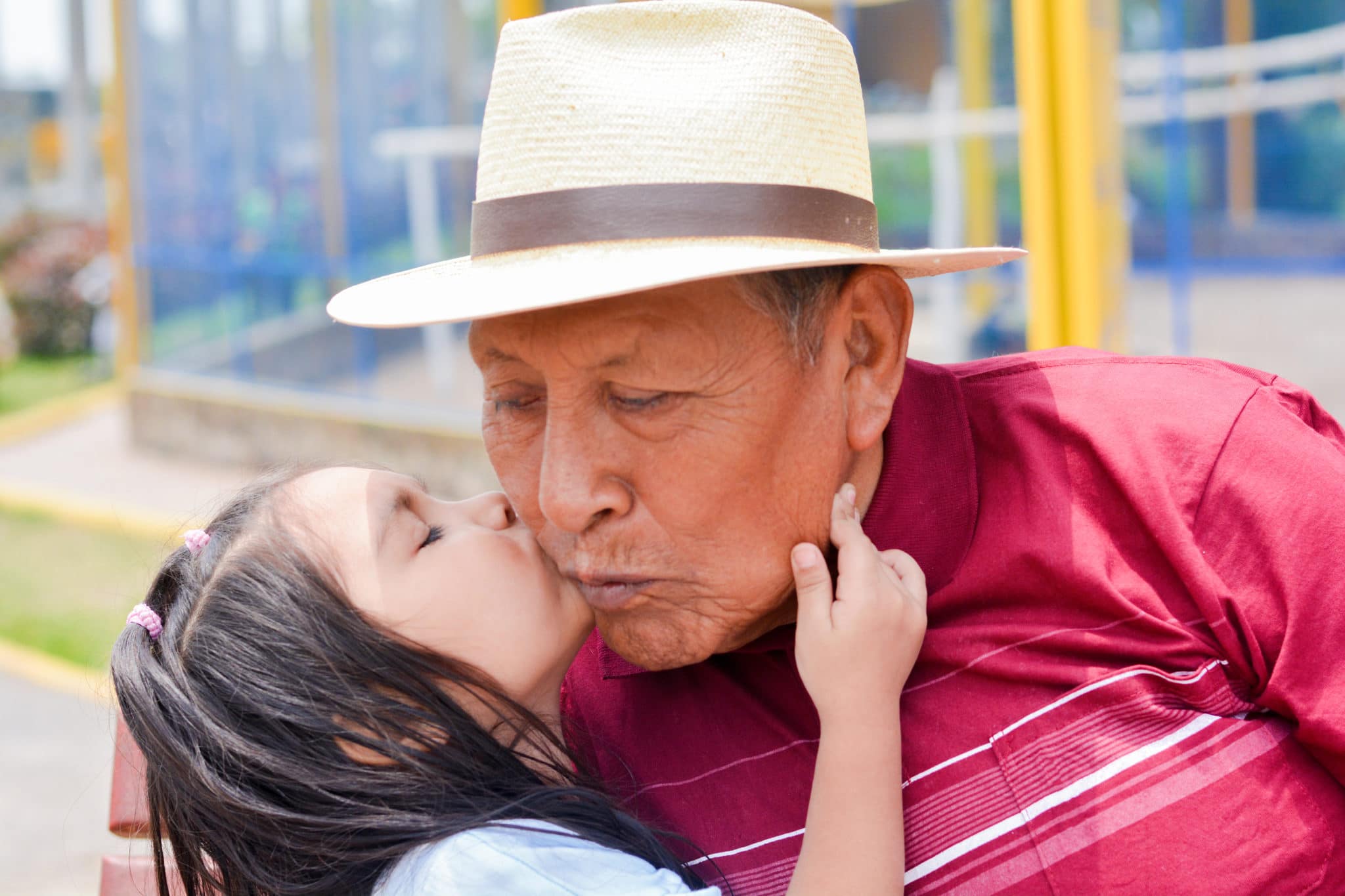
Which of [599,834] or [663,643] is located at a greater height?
[663,643]

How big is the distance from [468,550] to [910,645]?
0.65 metres

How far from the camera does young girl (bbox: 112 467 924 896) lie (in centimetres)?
168

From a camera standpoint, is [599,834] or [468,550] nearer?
[599,834]

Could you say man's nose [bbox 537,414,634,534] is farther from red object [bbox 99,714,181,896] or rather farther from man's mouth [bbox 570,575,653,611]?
red object [bbox 99,714,181,896]

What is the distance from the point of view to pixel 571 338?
1.67 m

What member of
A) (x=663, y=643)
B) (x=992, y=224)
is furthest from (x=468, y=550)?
(x=992, y=224)

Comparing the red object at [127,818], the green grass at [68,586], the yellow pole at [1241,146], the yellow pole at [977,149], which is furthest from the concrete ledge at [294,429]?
the red object at [127,818]

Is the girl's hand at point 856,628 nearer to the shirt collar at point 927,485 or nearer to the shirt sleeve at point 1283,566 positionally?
the shirt collar at point 927,485

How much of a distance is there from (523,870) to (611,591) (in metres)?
0.38

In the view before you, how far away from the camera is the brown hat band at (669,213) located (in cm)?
165

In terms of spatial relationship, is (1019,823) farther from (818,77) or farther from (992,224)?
(992,224)

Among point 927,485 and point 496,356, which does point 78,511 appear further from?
point 927,485

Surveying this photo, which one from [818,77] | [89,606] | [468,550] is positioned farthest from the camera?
[89,606]

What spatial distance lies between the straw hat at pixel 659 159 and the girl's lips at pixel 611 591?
41cm
